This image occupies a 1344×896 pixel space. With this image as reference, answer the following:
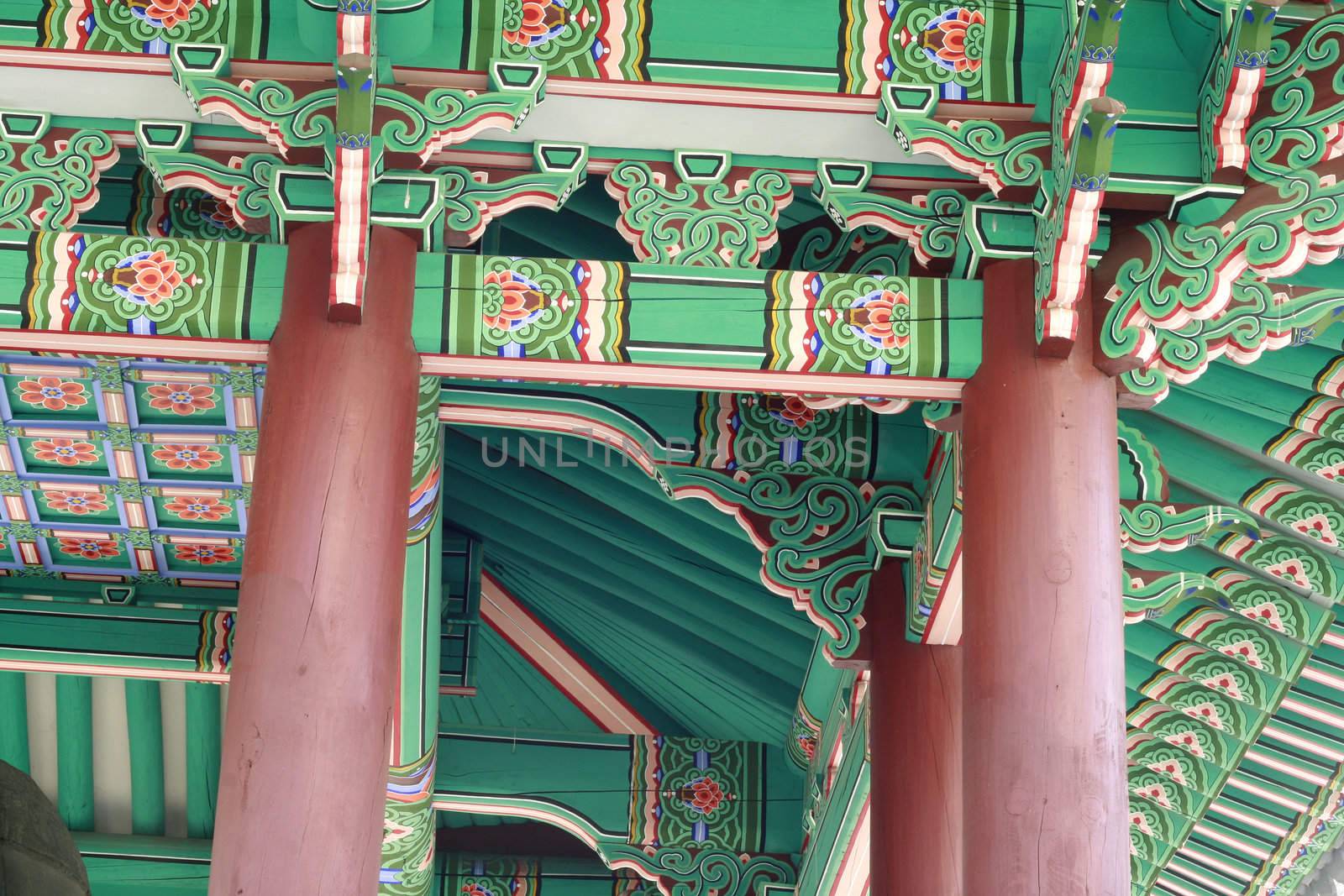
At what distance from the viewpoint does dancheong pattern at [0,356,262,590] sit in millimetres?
4816

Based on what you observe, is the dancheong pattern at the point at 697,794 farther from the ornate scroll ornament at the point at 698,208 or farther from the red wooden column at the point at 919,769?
the ornate scroll ornament at the point at 698,208

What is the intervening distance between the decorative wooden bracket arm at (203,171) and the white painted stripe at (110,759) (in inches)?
157

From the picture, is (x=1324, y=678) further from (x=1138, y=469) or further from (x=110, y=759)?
(x=110, y=759)

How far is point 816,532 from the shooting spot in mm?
4605

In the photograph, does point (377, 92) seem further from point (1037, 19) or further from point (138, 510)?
point (138, 510)

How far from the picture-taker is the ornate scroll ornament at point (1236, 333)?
349 cm

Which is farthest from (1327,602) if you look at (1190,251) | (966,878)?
(966,878)

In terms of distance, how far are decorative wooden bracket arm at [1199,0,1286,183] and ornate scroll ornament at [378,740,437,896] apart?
3.24m

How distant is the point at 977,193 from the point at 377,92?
1.31m

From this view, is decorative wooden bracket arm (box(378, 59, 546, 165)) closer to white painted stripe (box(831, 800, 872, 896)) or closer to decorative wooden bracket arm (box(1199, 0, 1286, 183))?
decorative wooden bracket arm (box(1199, 0, 1286, 183))

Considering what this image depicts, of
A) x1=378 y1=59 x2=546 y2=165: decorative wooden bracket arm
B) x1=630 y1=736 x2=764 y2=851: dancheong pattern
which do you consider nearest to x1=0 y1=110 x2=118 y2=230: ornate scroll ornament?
x1=378 y1=59 x2=546 y2=165: decorative wooden bracket arm

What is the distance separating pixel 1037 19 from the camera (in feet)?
12.0

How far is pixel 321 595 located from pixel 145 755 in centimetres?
445

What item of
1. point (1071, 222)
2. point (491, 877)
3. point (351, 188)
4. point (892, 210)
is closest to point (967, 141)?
point (892, 210)
